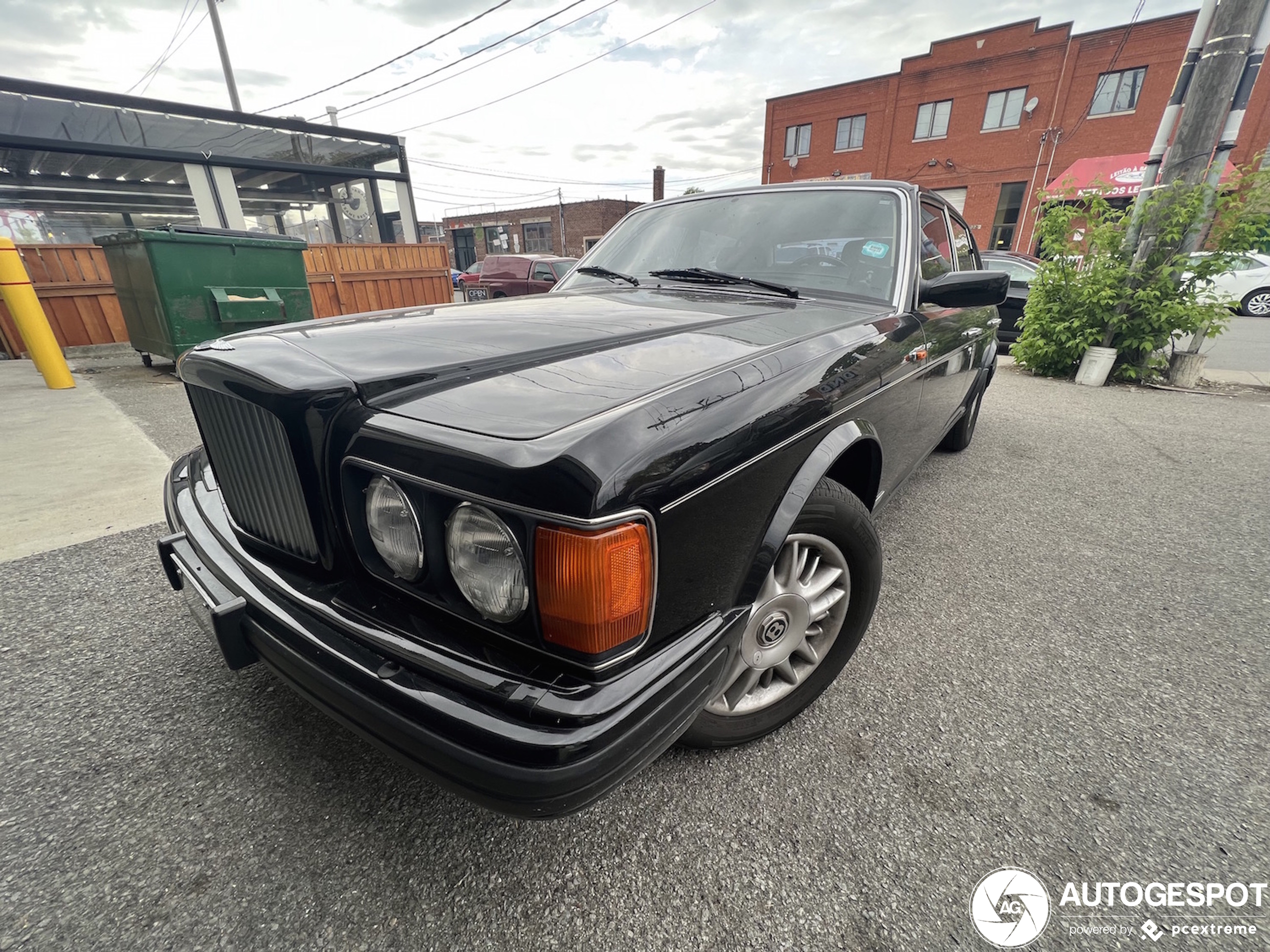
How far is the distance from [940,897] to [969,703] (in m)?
0.73

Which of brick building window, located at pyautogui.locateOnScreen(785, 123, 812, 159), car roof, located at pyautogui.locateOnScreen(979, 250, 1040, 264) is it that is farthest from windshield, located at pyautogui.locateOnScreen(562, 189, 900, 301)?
brick building window, located at pyautogui.locateOnScreen(785, 123, 812, 159)

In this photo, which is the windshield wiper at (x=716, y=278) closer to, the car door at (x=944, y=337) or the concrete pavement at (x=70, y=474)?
the car door at (x=944, y=337)

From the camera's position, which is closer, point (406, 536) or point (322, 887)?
point (406, 536)

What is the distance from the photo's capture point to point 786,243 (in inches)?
92.7

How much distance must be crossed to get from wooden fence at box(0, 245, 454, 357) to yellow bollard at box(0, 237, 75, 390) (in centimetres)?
146

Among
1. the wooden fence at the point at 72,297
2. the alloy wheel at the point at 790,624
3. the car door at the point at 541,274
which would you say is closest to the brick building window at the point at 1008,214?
the car door at the point at 541,274

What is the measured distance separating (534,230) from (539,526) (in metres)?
41.5

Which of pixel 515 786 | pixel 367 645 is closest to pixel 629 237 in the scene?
pixel 367 645

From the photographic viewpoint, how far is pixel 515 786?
2.99 ft

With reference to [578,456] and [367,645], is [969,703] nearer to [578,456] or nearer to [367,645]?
[578,456]

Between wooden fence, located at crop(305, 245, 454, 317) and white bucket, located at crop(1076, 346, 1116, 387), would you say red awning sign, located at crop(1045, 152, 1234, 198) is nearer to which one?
white bucket, located at crop(1076, 346, 1116, 387)

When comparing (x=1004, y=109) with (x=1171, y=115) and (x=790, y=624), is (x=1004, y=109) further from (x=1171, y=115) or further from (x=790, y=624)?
(x=790, y=624)

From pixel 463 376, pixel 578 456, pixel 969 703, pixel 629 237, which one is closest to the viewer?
pixel 578 456

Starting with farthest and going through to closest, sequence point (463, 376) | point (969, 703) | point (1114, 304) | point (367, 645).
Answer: point (1114, 304)
point (969, 703)
point (463, 376)
point (367, 645)
